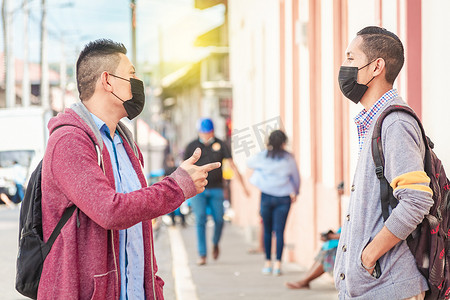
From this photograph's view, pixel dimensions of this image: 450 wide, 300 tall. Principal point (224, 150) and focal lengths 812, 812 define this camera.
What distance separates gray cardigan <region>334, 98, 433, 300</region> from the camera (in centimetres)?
314

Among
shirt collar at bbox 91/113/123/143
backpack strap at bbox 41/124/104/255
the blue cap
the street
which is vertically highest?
shirt collar at bbox 91/113/123/143

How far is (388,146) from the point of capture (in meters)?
3.21

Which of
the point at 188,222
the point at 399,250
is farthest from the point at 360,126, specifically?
the point at 188,222

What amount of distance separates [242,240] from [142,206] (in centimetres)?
1222

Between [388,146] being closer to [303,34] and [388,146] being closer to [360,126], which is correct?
[360,126]

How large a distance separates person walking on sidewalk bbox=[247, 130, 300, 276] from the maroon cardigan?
6.87 m

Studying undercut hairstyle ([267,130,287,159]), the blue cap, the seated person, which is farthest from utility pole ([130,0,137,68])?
the seated person

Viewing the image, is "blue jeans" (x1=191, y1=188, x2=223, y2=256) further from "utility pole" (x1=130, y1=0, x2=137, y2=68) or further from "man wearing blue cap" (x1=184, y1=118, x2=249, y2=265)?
"utility pole" (x1=130, y1=0, x2=137, y2=68)

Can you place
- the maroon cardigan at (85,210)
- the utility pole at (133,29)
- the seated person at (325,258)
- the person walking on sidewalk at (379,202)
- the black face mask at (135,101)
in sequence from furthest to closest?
the utility pole at (133,29) < the seated person at (325,258) < the black face mask at (135,101) < the person walking on sidewalk at (379,202) < the maroon cardigan at (85,210)

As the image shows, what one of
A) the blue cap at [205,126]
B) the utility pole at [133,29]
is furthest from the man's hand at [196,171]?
the utility pole at [133,29]

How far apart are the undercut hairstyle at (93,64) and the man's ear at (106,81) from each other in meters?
0.02

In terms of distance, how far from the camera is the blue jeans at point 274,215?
33.0ft

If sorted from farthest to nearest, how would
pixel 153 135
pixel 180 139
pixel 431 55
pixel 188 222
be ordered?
pixel 180 139, pixel 153 135, pixel 188 222, pixel 431 55

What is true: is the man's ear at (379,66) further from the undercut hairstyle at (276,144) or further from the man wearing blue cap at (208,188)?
the man wearing blue cap at (208,188)
